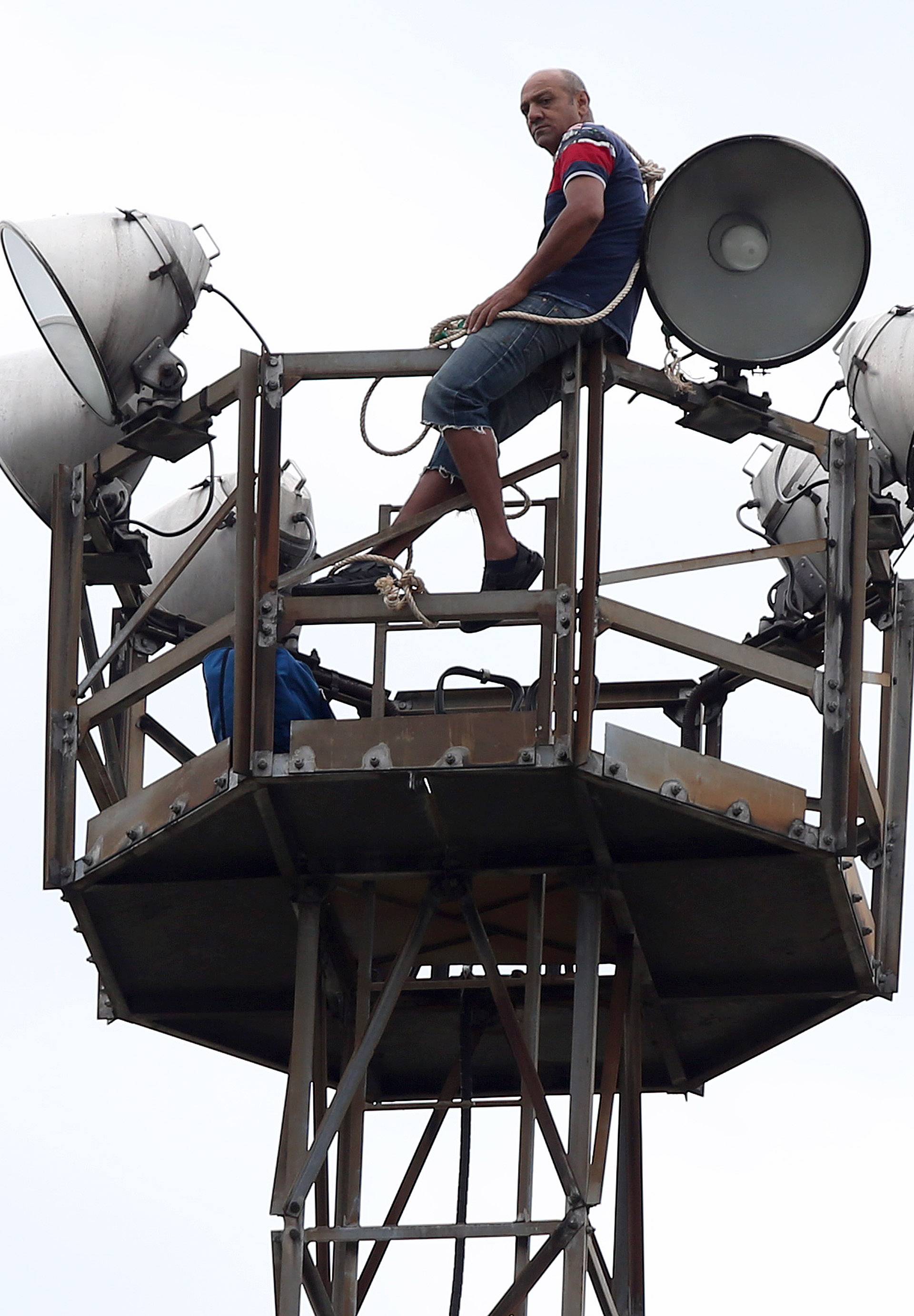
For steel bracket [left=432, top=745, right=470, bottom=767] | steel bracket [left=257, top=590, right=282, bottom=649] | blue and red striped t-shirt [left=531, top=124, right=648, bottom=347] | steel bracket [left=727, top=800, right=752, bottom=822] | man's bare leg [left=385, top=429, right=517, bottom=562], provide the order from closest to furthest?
1. steel bracket [left=432, top=745, right=470, bottom=767]
2. steel bracket [left=257, top=590, right=282, bottom=649]
3. steel bracket [left=727, top=800, right=752, bottom=822]
4. man's bare leg [left=385, top=429, right=517, bottom=562]
5. blue and red striped t-shirt [left=531, top=124, right=648, bottom=347]

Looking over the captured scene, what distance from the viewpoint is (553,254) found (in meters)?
16.1

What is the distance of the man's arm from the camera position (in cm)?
1609

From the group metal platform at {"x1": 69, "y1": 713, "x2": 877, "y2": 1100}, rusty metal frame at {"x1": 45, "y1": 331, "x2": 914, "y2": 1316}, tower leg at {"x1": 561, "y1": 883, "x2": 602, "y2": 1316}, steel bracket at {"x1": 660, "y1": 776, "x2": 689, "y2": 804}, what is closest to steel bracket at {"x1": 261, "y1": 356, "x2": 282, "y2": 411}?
rusty metal frame at {"x1": 45, "y1": 331, "x2": 914, "y2": 1316}

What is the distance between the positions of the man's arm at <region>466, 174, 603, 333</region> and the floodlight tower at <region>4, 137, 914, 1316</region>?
37cm

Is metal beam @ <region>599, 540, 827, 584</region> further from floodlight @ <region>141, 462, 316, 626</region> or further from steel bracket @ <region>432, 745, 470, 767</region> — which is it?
floodlight @ <region>141, 462, 316, 626</region>

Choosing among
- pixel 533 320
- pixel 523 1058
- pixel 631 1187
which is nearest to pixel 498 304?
pixel 533 320

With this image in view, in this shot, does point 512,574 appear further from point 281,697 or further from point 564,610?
point 281,697

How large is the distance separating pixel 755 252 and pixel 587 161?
3.50 feet

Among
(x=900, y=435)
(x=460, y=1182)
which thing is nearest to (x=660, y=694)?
(x=900, y=435)

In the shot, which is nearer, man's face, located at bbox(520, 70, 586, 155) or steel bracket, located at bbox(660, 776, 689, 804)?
steel bracket, located at bbox(660, 776, 689, 804)

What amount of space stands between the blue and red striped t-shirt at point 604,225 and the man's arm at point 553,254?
0.09 metres

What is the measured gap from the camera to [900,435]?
17.9 meters

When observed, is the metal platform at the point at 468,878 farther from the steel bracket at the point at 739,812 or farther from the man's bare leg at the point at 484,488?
the man's bare leg at the point at 484,488

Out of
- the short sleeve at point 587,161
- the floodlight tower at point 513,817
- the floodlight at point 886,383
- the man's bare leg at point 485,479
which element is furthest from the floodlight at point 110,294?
the floodlight at point 886,383
